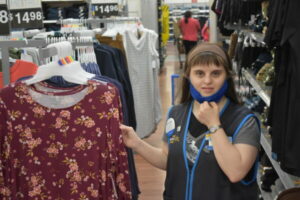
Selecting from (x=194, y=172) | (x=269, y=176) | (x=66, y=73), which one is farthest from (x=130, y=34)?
(x=194, y=172)

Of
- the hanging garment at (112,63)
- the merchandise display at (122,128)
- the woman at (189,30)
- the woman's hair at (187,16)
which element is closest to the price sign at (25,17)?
the merchandise display at (122,128)

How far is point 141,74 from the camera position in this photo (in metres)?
5.73

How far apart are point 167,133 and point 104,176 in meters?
0.43

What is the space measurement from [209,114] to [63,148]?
79 centimetres

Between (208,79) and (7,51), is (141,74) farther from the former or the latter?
(208,79)

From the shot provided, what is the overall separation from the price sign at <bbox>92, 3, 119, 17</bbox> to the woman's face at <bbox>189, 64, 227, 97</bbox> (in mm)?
4317

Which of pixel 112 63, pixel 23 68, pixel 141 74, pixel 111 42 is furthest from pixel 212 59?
pixel 141 74

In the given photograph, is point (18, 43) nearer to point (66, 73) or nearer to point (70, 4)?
point (66, 73)

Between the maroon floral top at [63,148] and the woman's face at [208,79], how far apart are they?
1.60 ft

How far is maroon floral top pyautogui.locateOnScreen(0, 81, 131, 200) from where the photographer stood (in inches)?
82.7

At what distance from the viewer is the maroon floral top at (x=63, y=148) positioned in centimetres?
210

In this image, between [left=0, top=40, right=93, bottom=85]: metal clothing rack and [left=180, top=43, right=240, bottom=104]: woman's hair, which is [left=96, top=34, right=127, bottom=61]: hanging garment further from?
[left=180, top=43, right=240, bottom=104]: woman's hair

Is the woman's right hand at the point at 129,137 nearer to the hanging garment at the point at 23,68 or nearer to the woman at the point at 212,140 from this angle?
the woman at the point at 212,140

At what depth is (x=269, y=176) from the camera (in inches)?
148
